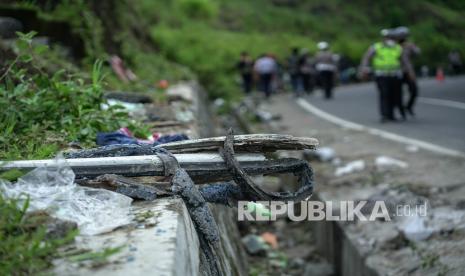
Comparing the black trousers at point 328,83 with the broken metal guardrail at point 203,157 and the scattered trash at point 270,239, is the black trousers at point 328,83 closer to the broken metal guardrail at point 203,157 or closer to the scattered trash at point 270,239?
the scattered trash at point 270,239

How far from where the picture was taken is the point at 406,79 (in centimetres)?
1122

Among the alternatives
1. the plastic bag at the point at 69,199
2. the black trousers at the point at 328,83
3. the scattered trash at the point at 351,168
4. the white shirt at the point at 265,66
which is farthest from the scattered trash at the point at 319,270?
the white shirt at the point at 265,66

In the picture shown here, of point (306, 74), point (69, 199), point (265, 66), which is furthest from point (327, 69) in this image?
point (69, 199)

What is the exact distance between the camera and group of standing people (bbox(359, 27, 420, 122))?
10.9 meters

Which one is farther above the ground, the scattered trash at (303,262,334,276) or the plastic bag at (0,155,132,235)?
the plastic bag at (0,155,132,235)

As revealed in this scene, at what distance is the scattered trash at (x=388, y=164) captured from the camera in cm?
693

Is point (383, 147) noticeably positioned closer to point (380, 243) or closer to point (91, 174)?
point (380, 243)

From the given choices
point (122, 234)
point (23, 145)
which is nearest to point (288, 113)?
point (23, 145)

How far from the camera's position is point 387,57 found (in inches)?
431

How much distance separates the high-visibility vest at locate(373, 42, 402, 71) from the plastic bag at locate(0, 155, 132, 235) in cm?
902

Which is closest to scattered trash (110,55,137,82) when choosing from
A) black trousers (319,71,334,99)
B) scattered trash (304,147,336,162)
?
scattered trash (304,147,336,162)

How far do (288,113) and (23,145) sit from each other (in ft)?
39.8

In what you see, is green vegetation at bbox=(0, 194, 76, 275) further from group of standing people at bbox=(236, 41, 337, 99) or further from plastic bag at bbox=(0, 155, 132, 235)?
group of standing people at bbox=(236, 41, 337, 99)

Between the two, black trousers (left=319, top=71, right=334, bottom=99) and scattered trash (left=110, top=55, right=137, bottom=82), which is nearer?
scattered trash (left=110, top=55, right=137, bottom=82)
